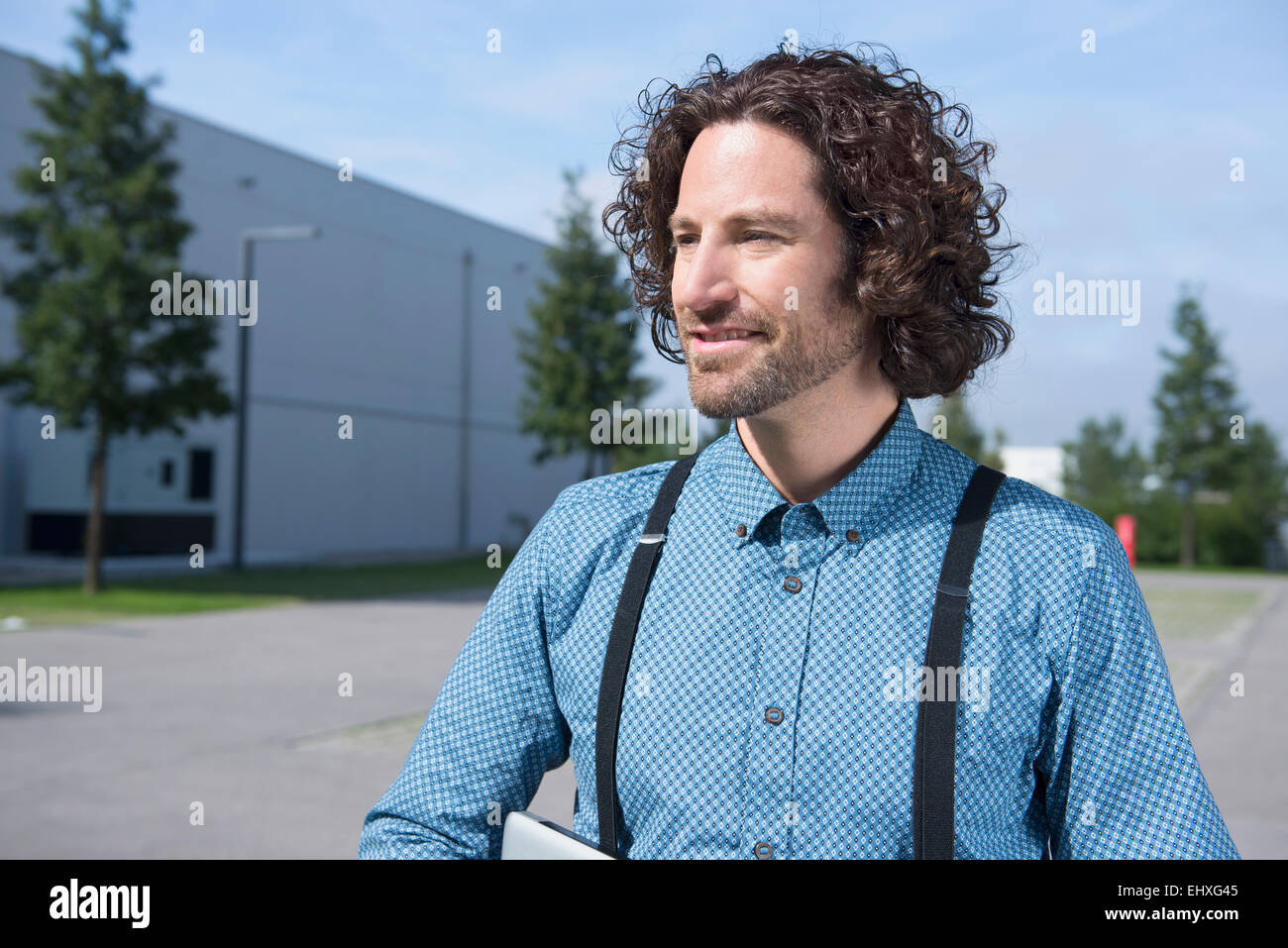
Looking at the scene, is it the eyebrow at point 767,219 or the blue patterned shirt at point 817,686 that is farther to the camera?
the eyebrow at point 767,219

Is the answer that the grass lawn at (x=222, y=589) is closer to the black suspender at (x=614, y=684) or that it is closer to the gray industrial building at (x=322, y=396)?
the gray industrial building at (x=322, y=396)

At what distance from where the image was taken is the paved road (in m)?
5.82

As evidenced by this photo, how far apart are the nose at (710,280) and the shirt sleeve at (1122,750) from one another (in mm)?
637

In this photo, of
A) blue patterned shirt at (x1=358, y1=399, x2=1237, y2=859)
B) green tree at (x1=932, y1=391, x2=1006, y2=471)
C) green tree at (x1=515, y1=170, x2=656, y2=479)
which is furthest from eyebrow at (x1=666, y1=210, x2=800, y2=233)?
green tree at (x1=515, y1=170, x2=656, y2=479)

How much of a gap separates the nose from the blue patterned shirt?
0.24 metres

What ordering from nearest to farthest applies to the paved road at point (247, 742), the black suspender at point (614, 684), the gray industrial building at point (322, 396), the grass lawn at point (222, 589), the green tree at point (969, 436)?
the black suspender at point (614, 684), the paved road at point (247, 742), the grass lawn at point (222, 589), the gray industrial building at point (322, 396), the green tree at point (969, 436)

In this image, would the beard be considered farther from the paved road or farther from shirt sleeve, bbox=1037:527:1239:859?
the paved road

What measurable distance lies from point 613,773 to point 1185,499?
44086mm

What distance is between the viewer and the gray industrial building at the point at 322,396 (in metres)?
A: 25.5

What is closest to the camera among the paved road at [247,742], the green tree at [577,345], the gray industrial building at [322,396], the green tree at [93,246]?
the paved road at [247,742]

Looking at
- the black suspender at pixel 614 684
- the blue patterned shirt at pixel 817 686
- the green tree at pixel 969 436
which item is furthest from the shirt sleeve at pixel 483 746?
the green tree at pixel 969 436

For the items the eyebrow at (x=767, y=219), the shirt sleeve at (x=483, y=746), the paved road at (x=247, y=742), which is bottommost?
the paved road at (x=247, y=742)

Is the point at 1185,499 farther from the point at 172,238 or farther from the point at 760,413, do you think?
the point at 760,413
